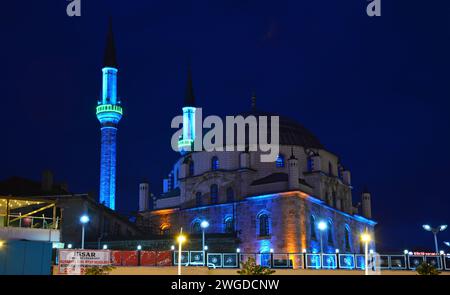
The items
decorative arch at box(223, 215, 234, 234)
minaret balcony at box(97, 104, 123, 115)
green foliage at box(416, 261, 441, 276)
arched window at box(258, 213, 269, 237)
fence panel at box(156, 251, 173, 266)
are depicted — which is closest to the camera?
green foliage at box(416, 261, 441, 276)

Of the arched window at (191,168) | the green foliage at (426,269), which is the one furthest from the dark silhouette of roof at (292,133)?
the green foliage at (426,269)

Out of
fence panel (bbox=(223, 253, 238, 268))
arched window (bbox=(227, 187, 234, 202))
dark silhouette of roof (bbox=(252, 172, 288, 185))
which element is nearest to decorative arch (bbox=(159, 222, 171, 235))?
arched window (bbox=(227, 187, 234, 202))

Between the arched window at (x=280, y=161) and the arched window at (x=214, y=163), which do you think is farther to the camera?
the arched window at (x=214, y=163)

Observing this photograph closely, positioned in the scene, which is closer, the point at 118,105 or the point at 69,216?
→ the point at 69,216

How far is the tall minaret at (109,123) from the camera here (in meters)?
69.1

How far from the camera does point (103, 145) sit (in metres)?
70.8

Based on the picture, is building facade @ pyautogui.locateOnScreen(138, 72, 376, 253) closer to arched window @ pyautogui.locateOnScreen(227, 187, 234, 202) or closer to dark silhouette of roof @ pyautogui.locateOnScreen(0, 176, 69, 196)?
arched window @ pyautogui.locateOnScreen(227, 187, 234, 202)

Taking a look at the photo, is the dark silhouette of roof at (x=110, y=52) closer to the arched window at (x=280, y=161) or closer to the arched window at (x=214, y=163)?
the arched window at (x=214, y=163)

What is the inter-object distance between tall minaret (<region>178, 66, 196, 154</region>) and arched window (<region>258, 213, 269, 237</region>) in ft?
67.5

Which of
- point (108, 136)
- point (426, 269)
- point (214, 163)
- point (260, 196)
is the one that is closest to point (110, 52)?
point (108, 136)

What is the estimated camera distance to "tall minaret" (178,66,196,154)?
241 ft
